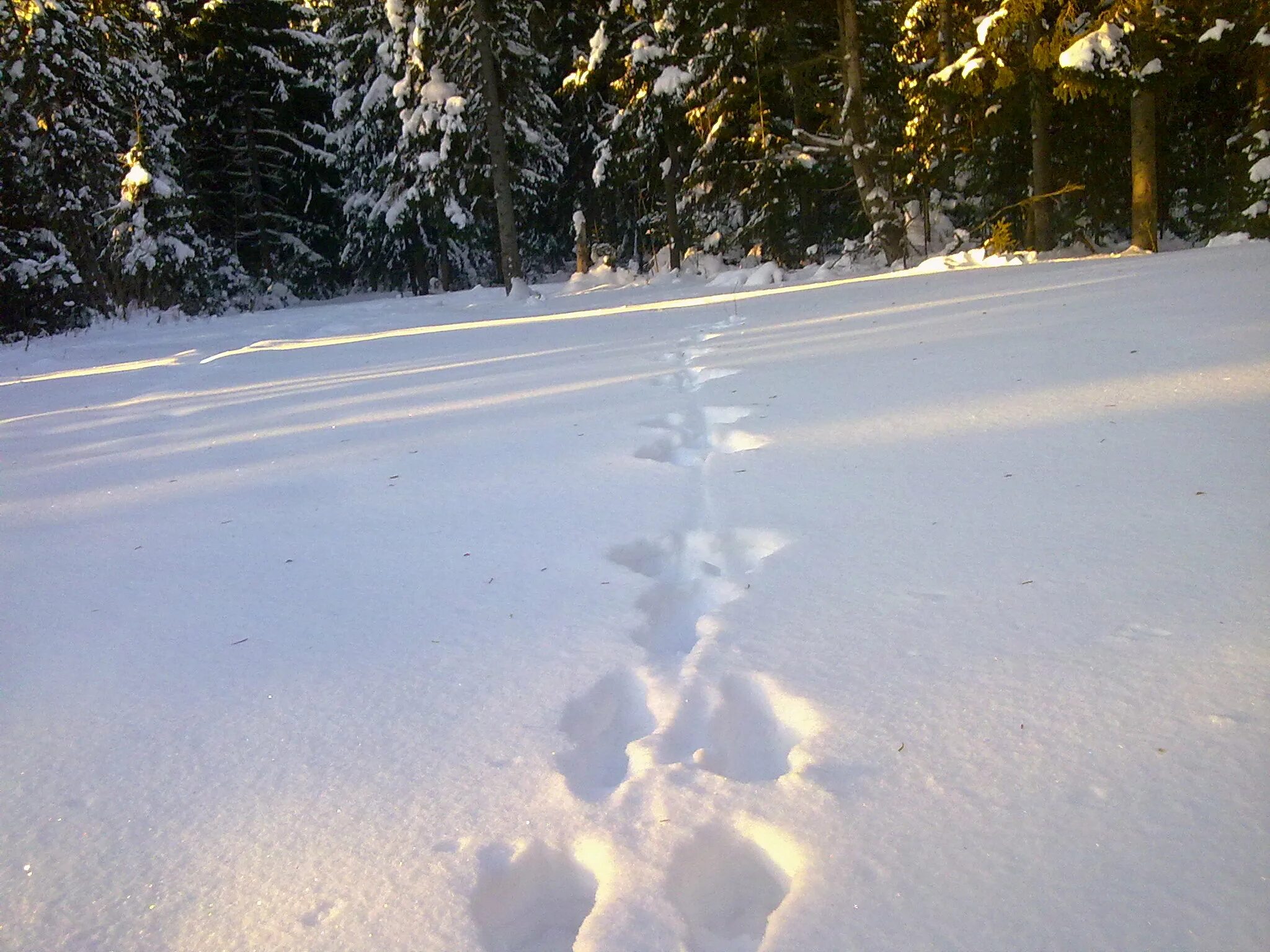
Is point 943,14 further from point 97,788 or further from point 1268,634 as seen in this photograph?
point 97,788

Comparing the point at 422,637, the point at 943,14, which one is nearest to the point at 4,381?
the point at 422,637

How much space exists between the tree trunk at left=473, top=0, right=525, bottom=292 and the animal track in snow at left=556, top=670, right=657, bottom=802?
14231 mm

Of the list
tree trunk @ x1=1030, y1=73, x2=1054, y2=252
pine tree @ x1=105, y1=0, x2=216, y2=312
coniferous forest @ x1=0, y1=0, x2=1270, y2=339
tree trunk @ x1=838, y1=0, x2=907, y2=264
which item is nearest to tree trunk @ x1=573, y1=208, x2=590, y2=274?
coniferous forest @ x1=0, y1=0, x2=1270, y2=339

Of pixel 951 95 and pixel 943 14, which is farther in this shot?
pixel 943 14

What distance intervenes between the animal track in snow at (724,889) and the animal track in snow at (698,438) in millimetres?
2170

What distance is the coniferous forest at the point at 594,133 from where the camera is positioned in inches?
445

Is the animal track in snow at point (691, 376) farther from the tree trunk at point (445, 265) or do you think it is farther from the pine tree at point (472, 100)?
the tree trunk at point (445, 265)

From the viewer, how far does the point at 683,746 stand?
1.57 metres

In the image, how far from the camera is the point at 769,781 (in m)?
1.42

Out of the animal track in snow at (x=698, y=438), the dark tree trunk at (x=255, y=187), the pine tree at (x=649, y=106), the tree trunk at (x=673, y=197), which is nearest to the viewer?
the animal track in snow at (x=698, y=438)

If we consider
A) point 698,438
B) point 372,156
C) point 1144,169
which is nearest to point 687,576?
point 698,438

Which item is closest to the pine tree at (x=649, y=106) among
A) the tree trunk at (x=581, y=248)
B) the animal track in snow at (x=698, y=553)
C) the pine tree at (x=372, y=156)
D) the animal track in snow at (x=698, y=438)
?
the tree trunk at (x=581, y=248)

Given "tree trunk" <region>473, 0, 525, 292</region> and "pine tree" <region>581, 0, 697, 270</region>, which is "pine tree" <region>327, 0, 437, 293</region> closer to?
"tree trunk" <region>473, 0, 525, 292</region>

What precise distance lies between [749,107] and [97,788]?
1535 cm
